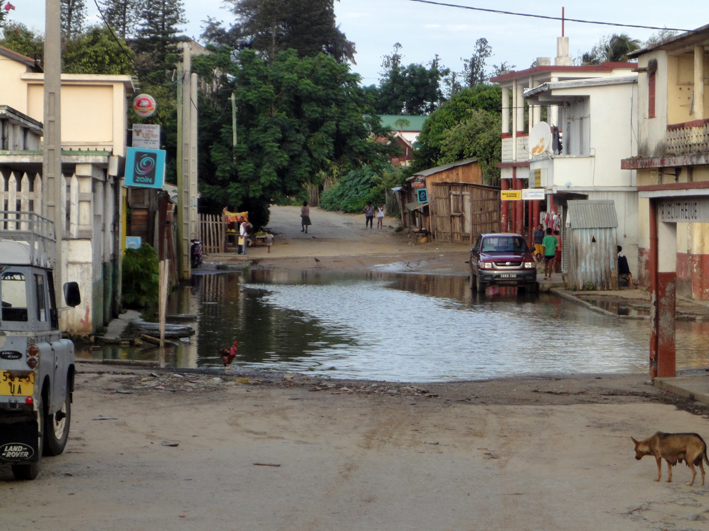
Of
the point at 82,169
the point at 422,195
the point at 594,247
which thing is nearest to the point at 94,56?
the point at 422,195

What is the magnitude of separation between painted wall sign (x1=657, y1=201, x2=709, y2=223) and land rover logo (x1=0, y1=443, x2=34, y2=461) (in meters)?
9.51

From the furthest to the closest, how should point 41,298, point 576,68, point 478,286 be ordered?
point 576,68
point 478,286
point 41,298

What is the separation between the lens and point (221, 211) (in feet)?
167

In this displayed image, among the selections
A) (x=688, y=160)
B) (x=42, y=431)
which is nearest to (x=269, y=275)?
(x=688, y=160)

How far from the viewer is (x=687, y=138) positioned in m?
16.1

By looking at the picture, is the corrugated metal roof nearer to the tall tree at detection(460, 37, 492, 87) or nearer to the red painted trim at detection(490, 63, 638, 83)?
the red painted trim at detection(490, 63, 638, 83)

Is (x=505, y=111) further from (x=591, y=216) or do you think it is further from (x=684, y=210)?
(x=684, y=210)

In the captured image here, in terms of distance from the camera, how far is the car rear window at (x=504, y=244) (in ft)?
98.9

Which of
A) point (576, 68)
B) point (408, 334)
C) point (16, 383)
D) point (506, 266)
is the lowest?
point (408, 334)

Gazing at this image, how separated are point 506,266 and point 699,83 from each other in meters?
12.8

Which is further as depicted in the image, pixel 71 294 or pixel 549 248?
pixel 549 248

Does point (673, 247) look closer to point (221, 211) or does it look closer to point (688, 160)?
point (688, 160)

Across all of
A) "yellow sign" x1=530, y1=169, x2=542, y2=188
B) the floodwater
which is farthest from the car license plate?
"yellow sign" x1=530, y1=169, x2=542, y2=188

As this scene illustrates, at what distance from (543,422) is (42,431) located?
5.81m
